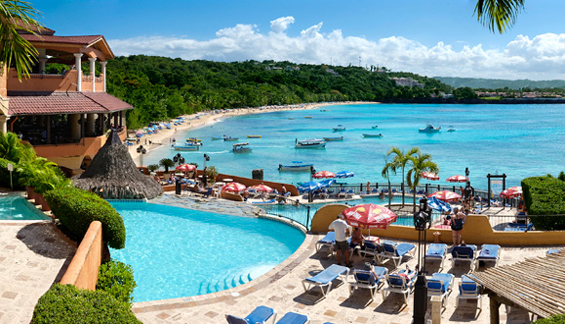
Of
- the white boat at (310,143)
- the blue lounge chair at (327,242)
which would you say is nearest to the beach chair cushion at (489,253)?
the blue lounge chair at (327,242)

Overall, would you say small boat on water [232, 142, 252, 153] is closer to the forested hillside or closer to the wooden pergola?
the forested hillside

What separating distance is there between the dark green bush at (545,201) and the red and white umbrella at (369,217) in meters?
5.68

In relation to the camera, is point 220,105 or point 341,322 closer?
→ point 341,322

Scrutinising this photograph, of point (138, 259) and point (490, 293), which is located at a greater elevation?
point (490, 293)

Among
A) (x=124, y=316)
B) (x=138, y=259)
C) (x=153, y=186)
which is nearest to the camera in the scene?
(x=124, y=316)

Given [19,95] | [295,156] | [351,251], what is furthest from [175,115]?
[351,251]

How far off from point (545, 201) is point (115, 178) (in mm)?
18058

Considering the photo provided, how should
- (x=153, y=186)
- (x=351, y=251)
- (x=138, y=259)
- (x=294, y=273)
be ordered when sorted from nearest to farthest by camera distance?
(x=294, y=273) < (x=351, y=251) < (x=138, y=259) < (x=153, y=186)

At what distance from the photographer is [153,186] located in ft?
84.4

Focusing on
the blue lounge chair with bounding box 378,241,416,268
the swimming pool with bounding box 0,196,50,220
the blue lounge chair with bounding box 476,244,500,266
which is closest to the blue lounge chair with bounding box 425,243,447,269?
the blue lounge chair with bounding box 378,241,416,268

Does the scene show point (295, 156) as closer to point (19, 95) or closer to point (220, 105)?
point (19, 95)

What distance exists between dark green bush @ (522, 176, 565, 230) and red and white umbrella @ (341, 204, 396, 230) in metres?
5.68

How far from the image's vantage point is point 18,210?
16.1 meters

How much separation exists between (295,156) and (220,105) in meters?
79.5
